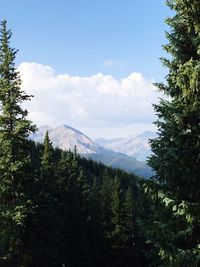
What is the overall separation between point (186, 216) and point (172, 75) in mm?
4809

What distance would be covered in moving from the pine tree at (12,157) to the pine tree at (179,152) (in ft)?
43.2

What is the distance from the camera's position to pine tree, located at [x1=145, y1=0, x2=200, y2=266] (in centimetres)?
1370

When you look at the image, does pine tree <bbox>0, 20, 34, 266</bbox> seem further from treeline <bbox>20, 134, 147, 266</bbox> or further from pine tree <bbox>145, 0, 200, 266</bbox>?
pine tree <bbox>145, 0, 200, 266</bbox>

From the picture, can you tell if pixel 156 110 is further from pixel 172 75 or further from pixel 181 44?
pixel 181 44

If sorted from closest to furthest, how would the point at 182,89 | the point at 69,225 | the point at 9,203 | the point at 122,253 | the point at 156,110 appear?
the point at 182,89 → the point at 156,110 → the point at 9,203 → the point at 69,225 → the point at 122,253

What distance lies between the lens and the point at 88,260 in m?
53.8

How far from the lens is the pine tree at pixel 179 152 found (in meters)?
13.7

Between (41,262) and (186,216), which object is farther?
(41,262)

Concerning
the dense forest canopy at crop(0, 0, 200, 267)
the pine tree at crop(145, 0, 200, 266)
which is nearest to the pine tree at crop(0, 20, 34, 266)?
the dense forest canopy at crop(0, 0, 200, 267)

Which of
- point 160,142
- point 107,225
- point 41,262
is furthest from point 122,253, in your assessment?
point 160,142

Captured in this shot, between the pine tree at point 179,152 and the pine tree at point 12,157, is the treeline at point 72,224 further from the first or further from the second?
the pine tree at point 179,152

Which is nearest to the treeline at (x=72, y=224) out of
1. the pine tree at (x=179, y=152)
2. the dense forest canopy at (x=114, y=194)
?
the dense forest canopy at (x=114, y=194)

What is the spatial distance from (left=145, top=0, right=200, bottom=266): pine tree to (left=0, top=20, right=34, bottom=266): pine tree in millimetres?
13161

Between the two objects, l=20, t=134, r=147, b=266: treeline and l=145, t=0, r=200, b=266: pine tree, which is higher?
l=145, t=0, r=200, b=266: pine tree
